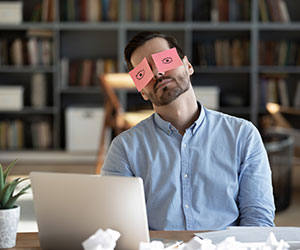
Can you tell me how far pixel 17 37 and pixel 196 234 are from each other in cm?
445

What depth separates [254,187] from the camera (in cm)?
153

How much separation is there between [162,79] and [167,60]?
59mm

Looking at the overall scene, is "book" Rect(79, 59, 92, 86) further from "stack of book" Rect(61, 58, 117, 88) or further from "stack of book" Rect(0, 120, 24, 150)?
"stack of book" Rect(0, 120, 24, 150)

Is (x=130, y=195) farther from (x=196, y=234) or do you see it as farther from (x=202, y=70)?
(x=202, y=70)

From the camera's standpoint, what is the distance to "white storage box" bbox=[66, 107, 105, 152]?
5035 millimetres

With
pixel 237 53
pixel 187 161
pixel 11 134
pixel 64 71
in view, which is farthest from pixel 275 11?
pixel 187 161

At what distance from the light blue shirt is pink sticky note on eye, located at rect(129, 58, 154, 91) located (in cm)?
13

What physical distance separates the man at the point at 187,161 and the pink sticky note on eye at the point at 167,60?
24mm

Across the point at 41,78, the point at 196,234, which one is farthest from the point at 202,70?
the point at 196,234

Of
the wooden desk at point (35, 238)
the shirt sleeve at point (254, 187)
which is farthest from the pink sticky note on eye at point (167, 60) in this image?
the wooden desk at point (35, 238)

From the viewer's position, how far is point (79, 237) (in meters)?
1.08

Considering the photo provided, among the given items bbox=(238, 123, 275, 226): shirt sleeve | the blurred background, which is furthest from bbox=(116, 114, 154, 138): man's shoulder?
the blurred background

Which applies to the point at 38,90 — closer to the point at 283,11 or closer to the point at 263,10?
the point at 263,10

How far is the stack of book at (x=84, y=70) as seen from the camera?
202 inches
